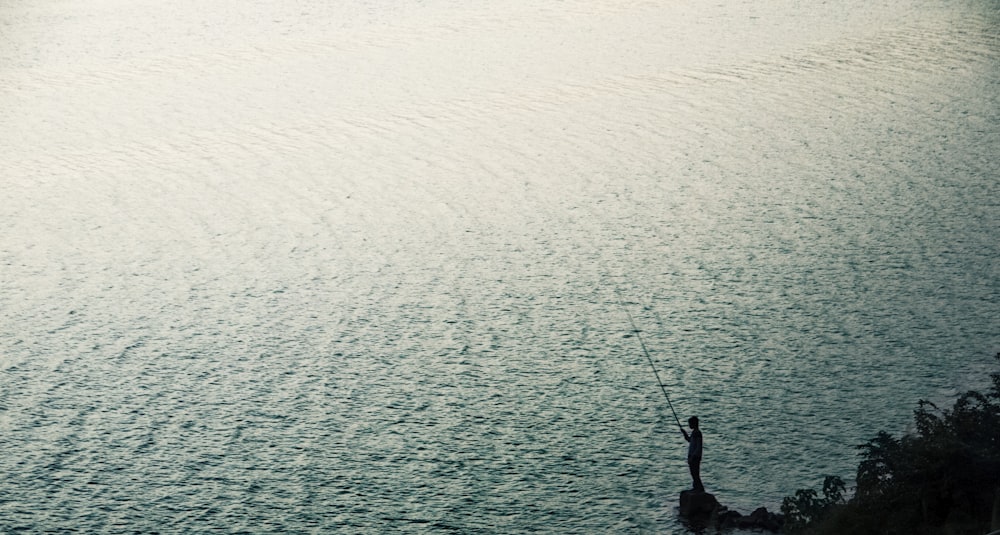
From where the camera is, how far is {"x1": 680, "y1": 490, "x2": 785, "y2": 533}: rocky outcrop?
46.8ft

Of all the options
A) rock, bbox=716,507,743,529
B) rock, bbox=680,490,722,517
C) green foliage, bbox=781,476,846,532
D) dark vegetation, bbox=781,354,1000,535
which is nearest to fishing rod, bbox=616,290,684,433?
rock, bbox=680,490,722,517

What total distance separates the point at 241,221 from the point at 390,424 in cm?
1295

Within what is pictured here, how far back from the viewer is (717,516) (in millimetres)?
14578

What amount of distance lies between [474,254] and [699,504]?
13.1 meters

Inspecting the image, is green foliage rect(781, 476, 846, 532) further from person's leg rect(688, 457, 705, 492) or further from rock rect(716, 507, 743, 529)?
person's leg rect(688, 457, 705, 492)

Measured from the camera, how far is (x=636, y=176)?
31984 millimetres

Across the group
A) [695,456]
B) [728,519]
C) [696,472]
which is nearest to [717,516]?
[728,519]

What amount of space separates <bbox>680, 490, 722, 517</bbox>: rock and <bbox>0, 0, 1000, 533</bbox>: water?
26cm

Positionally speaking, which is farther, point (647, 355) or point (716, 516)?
point (647, 355)

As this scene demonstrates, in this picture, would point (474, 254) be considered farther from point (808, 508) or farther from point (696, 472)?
point (808, 508)

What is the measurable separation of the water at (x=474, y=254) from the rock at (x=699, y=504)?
258 millimetres

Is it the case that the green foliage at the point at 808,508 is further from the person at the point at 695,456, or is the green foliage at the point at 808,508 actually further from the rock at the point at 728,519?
the person at the point at 695,456

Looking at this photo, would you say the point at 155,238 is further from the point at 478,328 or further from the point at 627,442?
the point at 627,442

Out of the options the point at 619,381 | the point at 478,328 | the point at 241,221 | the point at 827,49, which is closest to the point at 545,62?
the point at 827,49
